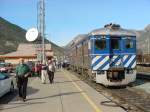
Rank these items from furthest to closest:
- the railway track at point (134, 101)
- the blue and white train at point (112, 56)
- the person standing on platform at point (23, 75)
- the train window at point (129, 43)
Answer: the train window at point (129, 43) < the blue and white train at point (112, 56) < the person standing on platform at point (23, 75) < the railway track at point (134, 101)

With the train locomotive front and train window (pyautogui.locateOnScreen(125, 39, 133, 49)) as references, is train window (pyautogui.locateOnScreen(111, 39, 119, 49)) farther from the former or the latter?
train window (pyautogui.locateOnScreen(125, 39, 133, 49))

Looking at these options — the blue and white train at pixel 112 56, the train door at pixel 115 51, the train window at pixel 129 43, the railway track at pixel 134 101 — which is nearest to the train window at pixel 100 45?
the blue and white train at pixel 112 56

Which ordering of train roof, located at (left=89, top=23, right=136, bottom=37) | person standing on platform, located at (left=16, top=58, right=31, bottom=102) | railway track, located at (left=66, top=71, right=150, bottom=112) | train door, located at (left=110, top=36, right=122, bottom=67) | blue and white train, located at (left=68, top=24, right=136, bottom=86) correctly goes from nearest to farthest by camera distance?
1. railway track, located at (left=66, top=71, right=150, bottom=112)
2. person standing on platform, located at (left=16, top=58, right=31, bottom=102)
3. blue and white train, located at (left=68, top=24, right=136, bottom=86)
4. train door, located at (left=110, top=36, right=122, bottom=67)
5. train roof, located at (left=89, top=23, right=136, bottom=37)

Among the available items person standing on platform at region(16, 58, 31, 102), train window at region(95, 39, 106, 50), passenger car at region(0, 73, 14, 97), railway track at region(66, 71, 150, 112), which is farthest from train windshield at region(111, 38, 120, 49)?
person standing on platform at region(16, 58, 31, 102)

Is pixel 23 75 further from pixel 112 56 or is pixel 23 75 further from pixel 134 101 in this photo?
pixel 112 56

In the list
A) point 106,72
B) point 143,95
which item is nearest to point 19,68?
point 143,95

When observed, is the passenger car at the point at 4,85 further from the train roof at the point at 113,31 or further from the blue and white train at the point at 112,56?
the train roof at the point at 113,31

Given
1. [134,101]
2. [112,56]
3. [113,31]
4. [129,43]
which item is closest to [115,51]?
[112,56]

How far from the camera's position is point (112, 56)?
25.6 m

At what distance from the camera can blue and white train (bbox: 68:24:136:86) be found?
2530 cm

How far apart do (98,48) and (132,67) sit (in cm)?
225

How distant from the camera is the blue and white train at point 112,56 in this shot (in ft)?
83.0

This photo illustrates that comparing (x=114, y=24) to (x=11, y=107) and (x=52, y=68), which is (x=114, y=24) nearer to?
(x=52, y=68)

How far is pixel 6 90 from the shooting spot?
20.5 m
